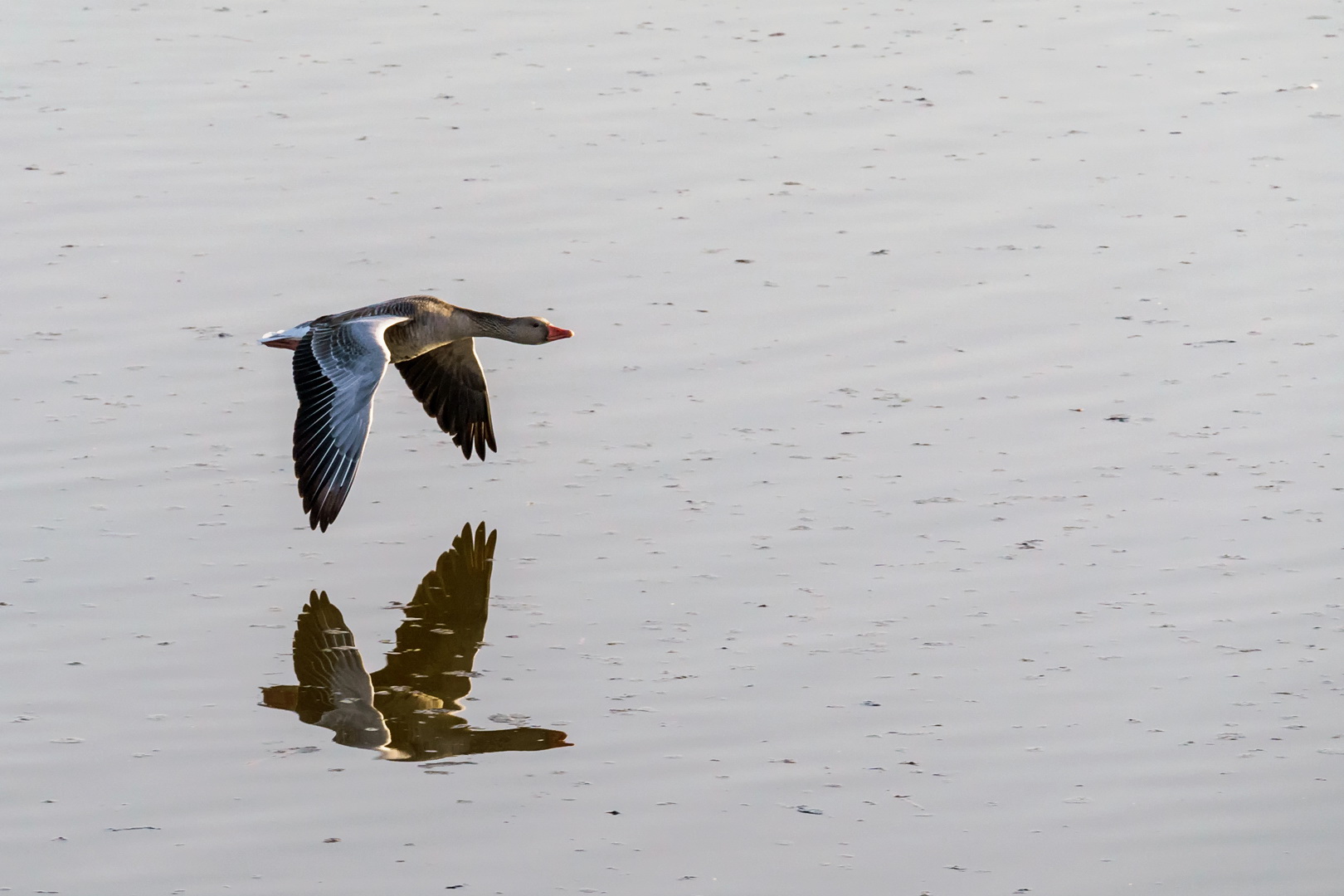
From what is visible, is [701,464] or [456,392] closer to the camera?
[701,464]

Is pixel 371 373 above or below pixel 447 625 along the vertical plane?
above

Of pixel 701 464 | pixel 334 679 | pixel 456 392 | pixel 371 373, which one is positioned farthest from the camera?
pixel 456 392

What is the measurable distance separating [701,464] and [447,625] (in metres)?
1.80

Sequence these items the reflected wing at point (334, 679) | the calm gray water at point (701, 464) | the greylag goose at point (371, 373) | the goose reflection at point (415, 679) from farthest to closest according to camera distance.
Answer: the greylag goose at point (371, 373)
the reflected wing at point (334, 679)
the goose reflection at point (415, 679)
the calm gray water at point (701, 464)

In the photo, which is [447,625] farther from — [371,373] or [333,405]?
[371,373]

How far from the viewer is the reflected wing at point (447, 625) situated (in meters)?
8.23

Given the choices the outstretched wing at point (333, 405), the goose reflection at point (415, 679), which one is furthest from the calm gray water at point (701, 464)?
the outstretched wing at point (333, 405)

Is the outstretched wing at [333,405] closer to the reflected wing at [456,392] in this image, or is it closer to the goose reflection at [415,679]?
the goose reflection at [415,679]

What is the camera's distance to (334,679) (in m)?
8.19

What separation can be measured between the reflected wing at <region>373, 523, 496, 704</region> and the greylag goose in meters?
0.59

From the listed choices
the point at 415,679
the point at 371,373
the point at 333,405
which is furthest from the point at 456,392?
the point at 415,679

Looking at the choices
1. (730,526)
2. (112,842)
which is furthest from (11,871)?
(730,526)

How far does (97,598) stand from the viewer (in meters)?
8.64

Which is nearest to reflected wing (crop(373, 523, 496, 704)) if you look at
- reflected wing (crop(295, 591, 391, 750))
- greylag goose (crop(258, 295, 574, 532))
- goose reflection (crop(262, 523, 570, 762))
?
goose reflection (crop(262, 523, 570, 762))
